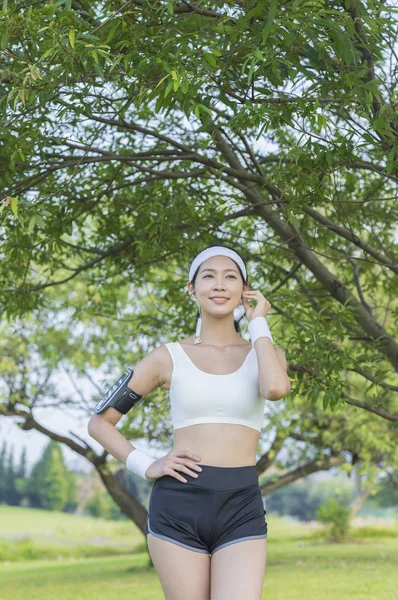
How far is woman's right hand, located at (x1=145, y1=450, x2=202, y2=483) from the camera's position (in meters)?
3.07

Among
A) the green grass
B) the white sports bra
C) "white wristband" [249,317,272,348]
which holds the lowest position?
the green grass

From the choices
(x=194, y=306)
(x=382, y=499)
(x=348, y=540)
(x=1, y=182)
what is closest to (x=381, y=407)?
(x=194, y=306)

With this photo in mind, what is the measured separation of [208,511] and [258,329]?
28.6 inches

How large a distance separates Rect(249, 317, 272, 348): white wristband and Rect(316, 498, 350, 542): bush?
1924cm

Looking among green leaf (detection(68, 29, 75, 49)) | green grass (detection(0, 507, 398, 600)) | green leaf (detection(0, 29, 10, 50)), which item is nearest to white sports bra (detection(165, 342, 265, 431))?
green leaf (detection(68, 29, 75, 49))

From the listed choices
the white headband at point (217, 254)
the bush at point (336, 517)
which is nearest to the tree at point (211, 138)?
the white headband at point (217, 254)

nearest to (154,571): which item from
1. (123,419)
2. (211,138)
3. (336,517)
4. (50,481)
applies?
(123,419)

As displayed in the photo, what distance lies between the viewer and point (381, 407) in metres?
6.19

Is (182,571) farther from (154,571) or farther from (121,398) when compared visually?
(154,571)

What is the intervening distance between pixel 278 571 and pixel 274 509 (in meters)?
16.2

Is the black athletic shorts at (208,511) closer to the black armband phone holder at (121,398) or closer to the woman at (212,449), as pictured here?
the woman at (212,449)

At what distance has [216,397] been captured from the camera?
3166 mm

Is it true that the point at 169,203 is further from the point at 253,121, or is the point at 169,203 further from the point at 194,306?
the point at 253,121

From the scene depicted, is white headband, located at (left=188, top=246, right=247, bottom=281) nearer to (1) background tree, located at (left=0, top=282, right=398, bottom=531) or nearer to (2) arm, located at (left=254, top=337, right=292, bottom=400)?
(2) arm, located at (left=254, top=337, right=292, bottom=400)
